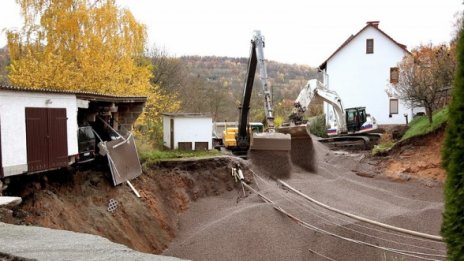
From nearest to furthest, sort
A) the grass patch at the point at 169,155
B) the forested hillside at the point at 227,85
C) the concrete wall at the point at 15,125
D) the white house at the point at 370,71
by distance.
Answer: the concrete wall at the point at 15,125 < the grass patch at the point at 169,155 < the white house at the point at 370,71 < the forested hillside at the point at 227,85

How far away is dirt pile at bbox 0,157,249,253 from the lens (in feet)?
37.6

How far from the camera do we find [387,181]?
21047mm

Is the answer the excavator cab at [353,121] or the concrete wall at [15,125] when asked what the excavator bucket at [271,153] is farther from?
the excavator cab at [353,121]

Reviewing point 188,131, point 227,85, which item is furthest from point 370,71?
point 188,131

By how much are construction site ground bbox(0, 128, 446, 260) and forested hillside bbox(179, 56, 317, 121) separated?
9286 mm

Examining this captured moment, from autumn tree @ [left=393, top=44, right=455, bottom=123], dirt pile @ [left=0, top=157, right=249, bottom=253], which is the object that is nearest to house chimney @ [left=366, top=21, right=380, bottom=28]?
autumn tree @ [left=393, top=44, right=455, bottom=123]

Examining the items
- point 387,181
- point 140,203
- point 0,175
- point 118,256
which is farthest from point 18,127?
point 387,181

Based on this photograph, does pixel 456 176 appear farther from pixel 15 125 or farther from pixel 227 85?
pixel 227 85

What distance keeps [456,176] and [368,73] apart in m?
39.7

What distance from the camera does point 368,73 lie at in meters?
41.6

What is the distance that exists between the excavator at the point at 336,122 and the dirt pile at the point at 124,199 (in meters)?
3.87

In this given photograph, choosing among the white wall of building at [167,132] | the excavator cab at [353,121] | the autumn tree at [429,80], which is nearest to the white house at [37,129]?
the white wall of building at [167,132]

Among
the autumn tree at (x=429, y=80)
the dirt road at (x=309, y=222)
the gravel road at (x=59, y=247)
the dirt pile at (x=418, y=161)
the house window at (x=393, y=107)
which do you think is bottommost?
the dirt road at (x=309, y=222)

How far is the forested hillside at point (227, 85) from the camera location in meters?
46.0
